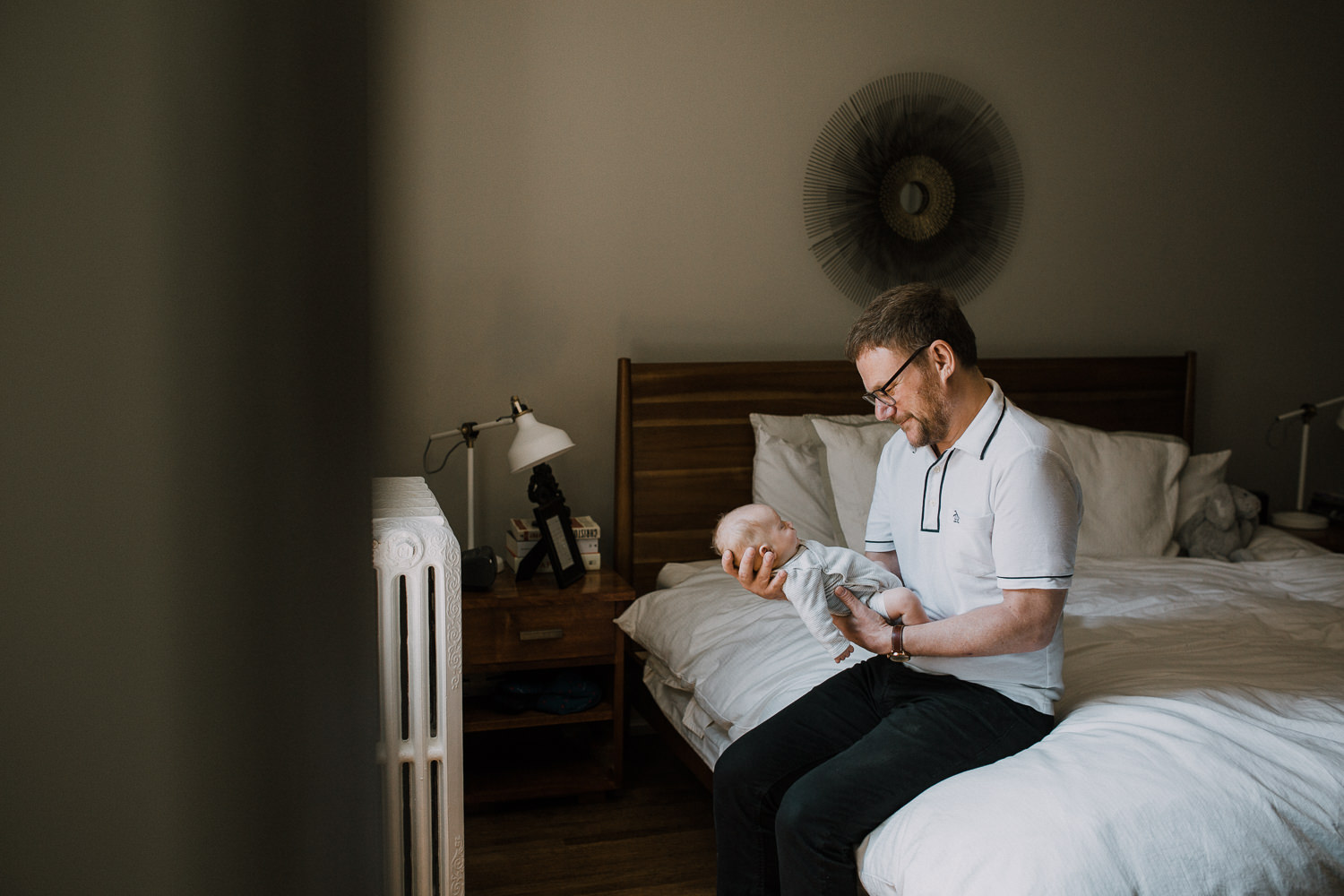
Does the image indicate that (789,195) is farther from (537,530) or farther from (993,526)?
(993,526)

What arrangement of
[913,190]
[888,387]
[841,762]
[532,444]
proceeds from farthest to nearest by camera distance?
[913,190], [532,444], [888,387], [841,762]

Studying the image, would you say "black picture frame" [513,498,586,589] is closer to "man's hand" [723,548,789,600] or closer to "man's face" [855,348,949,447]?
"man's hand" [723,548,789,600]

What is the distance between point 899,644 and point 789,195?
5.86 feet

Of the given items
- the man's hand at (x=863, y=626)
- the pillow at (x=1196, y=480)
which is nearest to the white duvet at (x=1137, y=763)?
the man's hand at (x=863, y=626)

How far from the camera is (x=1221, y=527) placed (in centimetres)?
281

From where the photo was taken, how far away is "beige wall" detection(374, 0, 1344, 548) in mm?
2684

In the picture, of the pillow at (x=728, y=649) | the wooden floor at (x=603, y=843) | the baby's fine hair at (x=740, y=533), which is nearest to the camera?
the baby's fine hair at (x=740, y=533)

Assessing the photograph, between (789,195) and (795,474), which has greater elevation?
(789,195)

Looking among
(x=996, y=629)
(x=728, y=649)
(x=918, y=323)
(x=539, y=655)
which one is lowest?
(x=539, y=655)

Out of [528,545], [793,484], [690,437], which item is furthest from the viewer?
[690,437]

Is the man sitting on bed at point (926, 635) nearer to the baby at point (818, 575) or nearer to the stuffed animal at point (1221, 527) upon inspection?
the baby at point (818, 575)

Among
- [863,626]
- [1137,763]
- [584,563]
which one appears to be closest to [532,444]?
[584,563]

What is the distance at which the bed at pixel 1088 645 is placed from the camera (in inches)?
50.1

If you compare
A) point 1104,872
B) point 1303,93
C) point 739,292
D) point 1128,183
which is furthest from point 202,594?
point 1303,93
